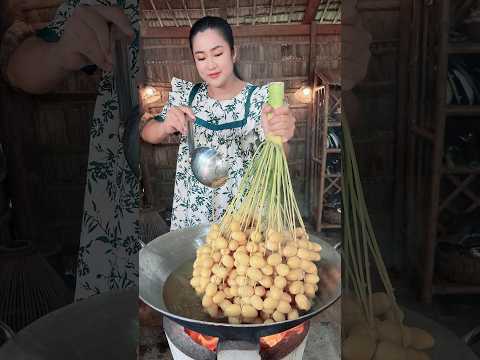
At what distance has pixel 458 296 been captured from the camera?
602 mm

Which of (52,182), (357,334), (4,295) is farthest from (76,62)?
(357,334)

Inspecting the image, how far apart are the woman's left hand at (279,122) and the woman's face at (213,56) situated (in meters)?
0.08

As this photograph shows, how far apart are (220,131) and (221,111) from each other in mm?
29

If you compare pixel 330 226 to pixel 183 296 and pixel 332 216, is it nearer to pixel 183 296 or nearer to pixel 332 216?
pixel 332 216

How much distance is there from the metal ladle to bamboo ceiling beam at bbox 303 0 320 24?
0.72ft

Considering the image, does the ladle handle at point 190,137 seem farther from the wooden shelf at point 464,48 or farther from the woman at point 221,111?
the wooden shelf at point 464,48

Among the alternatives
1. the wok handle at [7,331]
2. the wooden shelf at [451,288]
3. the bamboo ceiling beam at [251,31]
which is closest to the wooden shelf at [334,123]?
the bamboo ceiling beam at [251,31]

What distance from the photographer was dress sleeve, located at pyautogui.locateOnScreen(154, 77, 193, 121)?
676mm

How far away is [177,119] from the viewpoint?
673 mm

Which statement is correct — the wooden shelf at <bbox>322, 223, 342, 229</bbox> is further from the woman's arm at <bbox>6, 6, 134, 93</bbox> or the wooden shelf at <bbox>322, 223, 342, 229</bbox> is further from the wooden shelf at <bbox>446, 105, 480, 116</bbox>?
the woman's arm at <bbox>6, 6, 134, 93</bbox>

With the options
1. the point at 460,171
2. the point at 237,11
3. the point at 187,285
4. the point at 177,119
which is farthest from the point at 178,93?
the point at 460,171

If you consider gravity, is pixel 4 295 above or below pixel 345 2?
below

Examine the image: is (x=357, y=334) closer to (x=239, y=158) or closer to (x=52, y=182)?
(x=239, y=158)

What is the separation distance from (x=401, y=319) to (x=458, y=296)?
88mm
